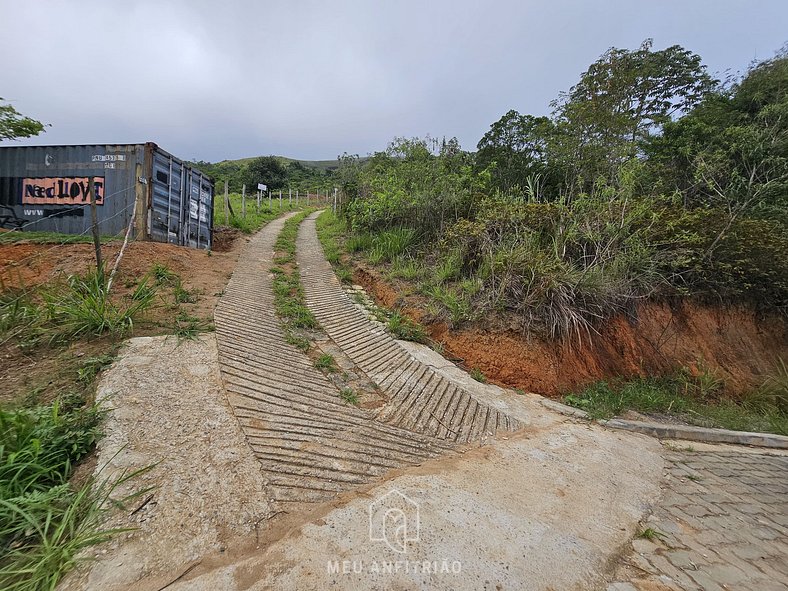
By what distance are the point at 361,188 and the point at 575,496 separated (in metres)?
12.5

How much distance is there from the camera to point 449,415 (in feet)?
12.0

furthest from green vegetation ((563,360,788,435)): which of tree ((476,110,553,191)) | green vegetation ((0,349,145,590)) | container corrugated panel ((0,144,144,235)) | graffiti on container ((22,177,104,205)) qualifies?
graffiti on container ((22,177,104,205))

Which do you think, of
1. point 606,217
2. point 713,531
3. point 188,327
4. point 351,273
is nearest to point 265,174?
point 351,273

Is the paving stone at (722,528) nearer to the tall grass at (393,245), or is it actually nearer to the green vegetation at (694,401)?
the green vegetation at (694,401)

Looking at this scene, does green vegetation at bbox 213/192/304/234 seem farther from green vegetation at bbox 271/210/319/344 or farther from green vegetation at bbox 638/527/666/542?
green vegetation at bbox 638/527/666/542

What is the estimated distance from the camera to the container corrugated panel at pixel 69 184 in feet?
25.3

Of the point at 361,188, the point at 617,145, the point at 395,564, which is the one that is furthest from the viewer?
the point at 361,188

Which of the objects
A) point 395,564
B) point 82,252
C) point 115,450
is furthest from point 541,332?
point 82,252

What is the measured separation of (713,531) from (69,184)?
13086mm

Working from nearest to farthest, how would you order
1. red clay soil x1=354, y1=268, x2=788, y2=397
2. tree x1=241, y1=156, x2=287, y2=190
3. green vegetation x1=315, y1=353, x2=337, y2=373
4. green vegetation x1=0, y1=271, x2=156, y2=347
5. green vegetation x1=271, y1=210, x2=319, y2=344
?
1. green vegetation x1=0, y1=271, x2=156, y2=347
2. green vegetation x1=315, y1=353, x2=337, y2=373
3. red clay soil x1=354, y1=268, x2=788, y2=397
4. green vegetation x1=271, y1=210, x2=319, y2=344
5. tree x1=241, y1=156, x2=287, y2=190

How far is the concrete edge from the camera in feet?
13.0

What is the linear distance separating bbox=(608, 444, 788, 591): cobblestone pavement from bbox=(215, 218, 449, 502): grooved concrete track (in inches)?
64.8

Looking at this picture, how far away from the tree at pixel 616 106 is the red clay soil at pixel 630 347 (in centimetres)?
452

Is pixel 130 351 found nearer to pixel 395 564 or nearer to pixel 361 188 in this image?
pixel 395 564
